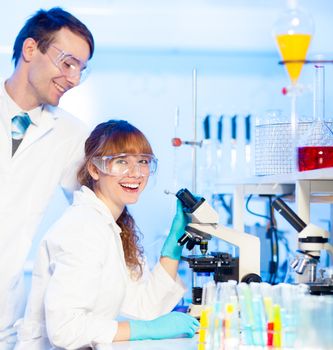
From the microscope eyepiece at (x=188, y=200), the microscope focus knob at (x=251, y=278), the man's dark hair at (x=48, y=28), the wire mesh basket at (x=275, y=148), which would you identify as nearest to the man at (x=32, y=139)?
the man's dark hair at (x=48, y=28)

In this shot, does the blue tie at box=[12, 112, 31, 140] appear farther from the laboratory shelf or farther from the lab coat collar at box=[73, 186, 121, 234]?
the laboratory shelf

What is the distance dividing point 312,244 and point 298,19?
2.03 feet

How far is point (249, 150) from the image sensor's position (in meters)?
4.31

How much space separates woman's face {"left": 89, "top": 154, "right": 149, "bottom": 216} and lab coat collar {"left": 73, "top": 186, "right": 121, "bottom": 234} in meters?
0.05

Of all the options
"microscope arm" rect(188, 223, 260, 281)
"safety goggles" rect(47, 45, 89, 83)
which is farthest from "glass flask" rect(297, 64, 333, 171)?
"safety goggles" rect(47, 45, 89, 83)

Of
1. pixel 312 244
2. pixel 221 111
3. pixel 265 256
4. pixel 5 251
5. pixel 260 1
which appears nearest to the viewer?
pixel 312 244

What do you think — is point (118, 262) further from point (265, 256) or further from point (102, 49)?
point (102, 49)

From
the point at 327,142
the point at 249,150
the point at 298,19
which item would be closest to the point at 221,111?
the point at 249,150

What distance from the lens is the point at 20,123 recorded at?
8.65ft

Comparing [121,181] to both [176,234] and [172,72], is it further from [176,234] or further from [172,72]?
[172,72]

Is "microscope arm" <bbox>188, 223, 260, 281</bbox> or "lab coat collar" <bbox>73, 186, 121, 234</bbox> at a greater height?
"lab coat collar" <bbox>73, 186, 121, 234</bbox>

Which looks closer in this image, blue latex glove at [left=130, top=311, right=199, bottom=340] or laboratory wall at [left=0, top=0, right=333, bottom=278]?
blue latex glove at [left=130, top=311, right=199, bottom=340]

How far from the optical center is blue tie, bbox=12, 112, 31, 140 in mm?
2629

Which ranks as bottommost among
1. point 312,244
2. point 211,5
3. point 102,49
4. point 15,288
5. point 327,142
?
point 15,288
